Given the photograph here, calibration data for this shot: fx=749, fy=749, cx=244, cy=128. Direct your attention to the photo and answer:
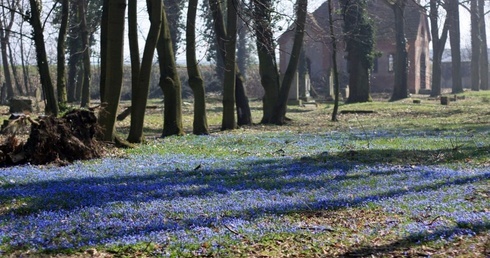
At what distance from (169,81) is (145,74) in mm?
2544

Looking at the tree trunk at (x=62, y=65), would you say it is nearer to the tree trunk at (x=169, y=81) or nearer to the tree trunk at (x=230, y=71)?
the tree trunk at (x=169, y=81)

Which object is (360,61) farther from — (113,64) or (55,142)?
(55,142)

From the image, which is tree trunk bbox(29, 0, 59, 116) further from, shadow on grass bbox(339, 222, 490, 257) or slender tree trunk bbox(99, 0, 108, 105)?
shadow on grass bbox(339, 222, 490, 257)

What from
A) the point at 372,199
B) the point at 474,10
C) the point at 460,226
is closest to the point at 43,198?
the point at 372,199

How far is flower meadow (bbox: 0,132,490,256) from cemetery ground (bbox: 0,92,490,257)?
0.02 meters

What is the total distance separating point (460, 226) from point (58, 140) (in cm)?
898

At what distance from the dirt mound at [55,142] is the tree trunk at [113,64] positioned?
1692mm

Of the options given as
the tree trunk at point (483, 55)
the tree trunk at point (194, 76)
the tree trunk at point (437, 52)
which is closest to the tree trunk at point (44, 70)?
the tree trunk at point (194, 76)

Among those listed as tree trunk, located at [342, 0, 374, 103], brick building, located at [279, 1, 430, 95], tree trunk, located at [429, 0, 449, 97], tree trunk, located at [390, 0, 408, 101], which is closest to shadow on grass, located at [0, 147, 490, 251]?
tree trunk, located at [342, 0, 374, 103]

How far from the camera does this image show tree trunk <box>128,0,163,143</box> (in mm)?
19625

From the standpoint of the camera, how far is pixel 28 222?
8641 millimetres

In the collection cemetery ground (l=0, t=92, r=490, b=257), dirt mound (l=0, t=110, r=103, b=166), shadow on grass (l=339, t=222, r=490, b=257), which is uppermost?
dirt mound (l=0, t=110, r=103, b=166)

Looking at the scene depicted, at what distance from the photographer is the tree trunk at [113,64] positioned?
17062 mm

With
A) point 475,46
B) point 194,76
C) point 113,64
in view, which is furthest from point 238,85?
point 475,46
